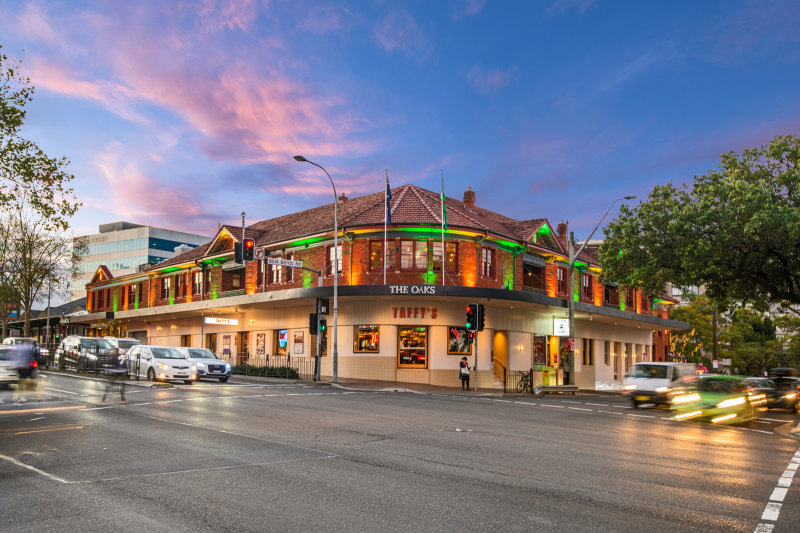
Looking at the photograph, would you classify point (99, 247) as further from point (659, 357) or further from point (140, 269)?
point (659, 357)

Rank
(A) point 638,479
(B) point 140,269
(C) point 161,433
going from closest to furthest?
(A) point 638,479 → (C) point 161,433 → (B) point 140,269

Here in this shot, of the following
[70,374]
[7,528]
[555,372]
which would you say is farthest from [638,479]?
[555,372]

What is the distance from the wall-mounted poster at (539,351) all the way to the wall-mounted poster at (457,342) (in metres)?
7.30

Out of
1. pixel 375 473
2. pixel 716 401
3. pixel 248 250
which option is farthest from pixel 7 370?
pixel 716 401

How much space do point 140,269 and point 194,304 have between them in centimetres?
1878

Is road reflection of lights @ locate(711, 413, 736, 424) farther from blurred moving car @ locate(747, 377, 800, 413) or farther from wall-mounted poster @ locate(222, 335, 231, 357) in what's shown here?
wall-mounted poster @ locate(222, 335, 231, 357)

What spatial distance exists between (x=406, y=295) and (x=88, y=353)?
15.3m

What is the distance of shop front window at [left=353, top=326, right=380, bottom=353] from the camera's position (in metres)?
33.2

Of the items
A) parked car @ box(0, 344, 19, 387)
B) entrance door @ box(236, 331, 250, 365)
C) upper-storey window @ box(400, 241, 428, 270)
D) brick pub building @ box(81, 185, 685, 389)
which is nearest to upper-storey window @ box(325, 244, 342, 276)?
brick pub building @ box(81, 185, 685, 389)

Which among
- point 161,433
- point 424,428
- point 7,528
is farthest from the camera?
point 424,428

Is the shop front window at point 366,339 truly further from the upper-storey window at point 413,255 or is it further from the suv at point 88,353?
the suv at point 88,353

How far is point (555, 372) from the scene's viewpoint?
39.3 m

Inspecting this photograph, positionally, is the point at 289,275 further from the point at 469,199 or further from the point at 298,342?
the point at 469,199

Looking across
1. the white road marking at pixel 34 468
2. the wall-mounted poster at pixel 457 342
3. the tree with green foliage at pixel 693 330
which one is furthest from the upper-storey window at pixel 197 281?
the tree with green foliage at pixel 693 330
